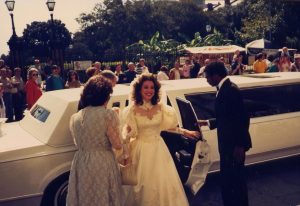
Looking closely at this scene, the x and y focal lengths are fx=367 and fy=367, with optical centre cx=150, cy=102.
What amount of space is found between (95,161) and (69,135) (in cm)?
91

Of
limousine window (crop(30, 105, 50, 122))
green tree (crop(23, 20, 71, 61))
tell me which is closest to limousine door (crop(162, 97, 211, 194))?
limousine window (crop(30, 105, 50, 122))

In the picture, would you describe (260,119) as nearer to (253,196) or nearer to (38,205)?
(253,196)

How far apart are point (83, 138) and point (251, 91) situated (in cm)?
295

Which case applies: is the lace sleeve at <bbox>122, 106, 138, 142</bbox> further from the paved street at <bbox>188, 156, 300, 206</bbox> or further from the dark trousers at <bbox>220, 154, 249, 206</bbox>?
the paved street at <bbox>188, 156, 300, 206</bbox>

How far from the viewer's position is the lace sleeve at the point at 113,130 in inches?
134

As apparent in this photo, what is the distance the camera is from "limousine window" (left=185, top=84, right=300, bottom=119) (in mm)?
5074

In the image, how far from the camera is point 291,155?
18.8 feet

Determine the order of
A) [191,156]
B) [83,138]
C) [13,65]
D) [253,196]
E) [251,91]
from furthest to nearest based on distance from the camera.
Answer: [13,65] < [251,91] < [253,196] < [191,156] < [83,138]

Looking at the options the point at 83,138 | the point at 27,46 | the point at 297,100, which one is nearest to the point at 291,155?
the point at 297,100

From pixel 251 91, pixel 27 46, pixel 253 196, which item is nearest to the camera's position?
pixel 253 196

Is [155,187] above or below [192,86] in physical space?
below

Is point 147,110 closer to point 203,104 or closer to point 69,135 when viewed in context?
point 69,135

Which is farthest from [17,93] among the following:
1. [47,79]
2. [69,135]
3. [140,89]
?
[140,89]

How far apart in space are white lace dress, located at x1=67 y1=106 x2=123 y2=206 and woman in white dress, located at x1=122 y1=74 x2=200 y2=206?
19.9 inches
